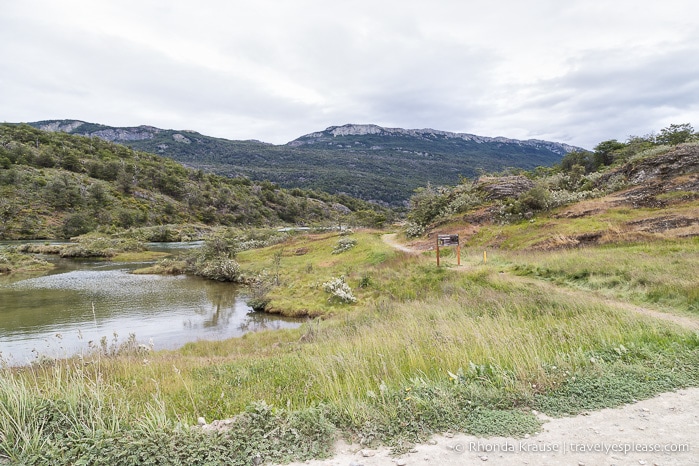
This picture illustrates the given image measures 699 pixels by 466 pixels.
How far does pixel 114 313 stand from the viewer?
21844 millimetres

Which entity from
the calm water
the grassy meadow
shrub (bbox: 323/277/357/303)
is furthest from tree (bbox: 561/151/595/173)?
the calm water

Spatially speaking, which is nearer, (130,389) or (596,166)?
(130,389)

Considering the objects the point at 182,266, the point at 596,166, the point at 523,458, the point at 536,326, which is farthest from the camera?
the point at 596,166

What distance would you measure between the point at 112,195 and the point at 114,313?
103 metres

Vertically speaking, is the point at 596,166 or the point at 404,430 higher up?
the point at 596,166

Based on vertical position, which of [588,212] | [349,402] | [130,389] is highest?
[588,212]

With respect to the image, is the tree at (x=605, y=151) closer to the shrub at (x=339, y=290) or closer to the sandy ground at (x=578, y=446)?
the shrub at (x=339, y=290)

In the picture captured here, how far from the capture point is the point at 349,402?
4629mm

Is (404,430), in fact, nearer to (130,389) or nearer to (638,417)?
(638,417)

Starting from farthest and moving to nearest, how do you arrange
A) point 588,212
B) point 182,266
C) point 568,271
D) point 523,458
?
point 182,266
point 588,212
point 568,271
point 523,458

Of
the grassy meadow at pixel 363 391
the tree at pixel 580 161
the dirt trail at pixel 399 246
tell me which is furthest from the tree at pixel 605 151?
the grassy meadow at pixel 363 391

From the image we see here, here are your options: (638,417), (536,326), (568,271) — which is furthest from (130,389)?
(568,271)

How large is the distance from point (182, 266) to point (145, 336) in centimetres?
2341

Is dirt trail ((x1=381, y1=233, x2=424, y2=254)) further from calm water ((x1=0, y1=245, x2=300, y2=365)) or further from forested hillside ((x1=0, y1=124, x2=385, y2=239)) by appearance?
forested hillside ((x1=0, y1=124, x2=385, y2=239))
